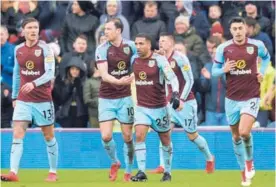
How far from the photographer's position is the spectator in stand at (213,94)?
2203cm

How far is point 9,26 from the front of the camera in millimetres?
23922

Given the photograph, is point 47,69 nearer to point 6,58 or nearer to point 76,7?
point 6,58

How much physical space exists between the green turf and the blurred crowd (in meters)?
2.07

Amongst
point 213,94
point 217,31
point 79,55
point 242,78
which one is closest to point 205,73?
point 213,94

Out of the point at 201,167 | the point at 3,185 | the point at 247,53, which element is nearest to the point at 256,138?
the point at 201,167

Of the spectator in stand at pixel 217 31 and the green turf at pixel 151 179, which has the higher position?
the spectator in stand at pixel 217 31

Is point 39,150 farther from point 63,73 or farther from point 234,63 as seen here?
point 234,63

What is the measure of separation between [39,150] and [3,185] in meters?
4.48

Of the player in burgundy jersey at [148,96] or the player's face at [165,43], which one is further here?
the player's face at [165,43]

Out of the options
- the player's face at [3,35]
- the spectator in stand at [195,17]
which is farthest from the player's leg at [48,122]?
the spectator in stand at [195,17]

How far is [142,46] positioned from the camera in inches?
687

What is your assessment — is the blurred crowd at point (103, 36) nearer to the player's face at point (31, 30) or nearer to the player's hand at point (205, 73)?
the player's hand at point (205, 73)

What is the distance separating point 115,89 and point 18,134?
1.85 metres

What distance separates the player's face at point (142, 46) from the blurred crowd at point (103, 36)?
3297 millimetres
